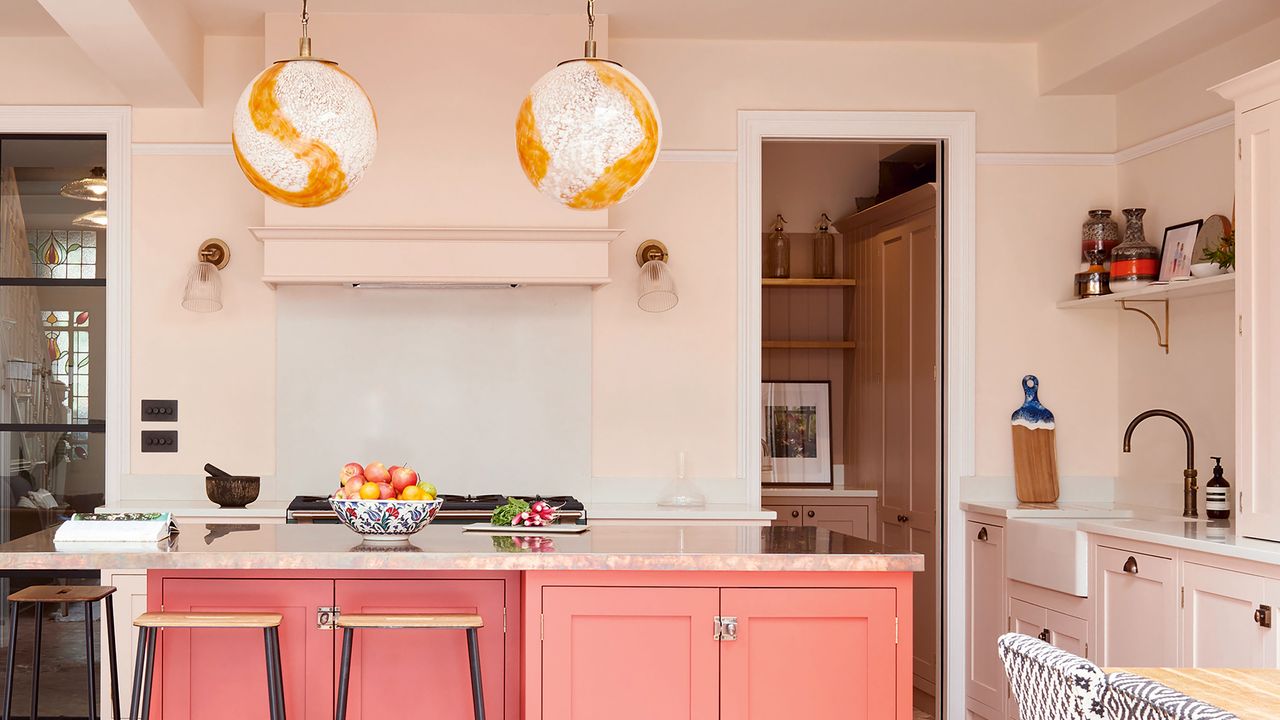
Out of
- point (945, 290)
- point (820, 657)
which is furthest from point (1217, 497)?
point (820, 657)

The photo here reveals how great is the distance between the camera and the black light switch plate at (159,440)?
459 cm

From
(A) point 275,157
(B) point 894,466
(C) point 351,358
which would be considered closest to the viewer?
(A) point 275,157

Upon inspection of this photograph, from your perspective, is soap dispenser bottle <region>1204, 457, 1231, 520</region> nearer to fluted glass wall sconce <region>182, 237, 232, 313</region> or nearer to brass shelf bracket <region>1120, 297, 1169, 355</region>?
brass shelf bracket <region>1120, 297, 1169, 355</region>

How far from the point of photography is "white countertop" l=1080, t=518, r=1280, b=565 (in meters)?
3.03

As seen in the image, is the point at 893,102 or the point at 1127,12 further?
the point at 893,102

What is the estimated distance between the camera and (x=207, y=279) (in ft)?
14.7

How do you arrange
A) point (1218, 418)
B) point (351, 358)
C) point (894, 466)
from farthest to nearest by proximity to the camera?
point (894, 466) < point (351, 358) < point (1218, 418)

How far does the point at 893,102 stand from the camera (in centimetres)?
477

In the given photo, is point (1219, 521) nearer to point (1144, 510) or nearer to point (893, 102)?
point (1144, 510)

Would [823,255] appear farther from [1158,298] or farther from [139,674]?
[139,674]

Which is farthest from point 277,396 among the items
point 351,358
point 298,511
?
point 298,511

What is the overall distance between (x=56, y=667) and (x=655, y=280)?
290 centimetres

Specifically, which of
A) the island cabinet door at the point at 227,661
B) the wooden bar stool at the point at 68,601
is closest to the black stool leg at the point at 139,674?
the island cabinet door at the point at 227,661

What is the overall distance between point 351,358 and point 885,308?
2.66 meters
